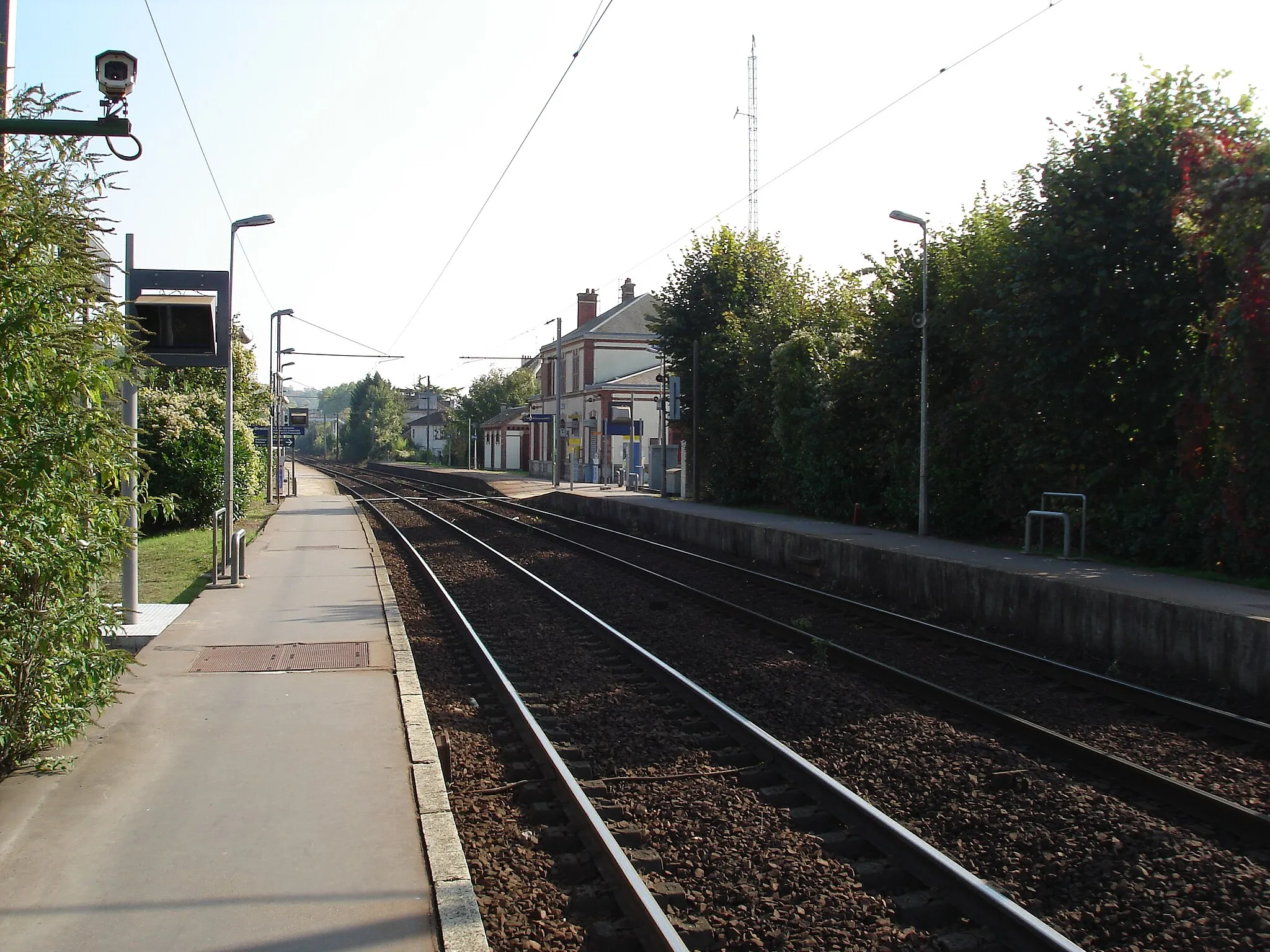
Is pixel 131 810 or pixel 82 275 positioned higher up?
pixel 82 275

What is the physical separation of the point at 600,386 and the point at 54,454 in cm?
5470

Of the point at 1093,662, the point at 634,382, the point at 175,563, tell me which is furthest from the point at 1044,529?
the point at 634,382

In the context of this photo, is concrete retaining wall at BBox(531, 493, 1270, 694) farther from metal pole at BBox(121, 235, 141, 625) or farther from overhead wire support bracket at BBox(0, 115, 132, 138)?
overhead wire support bracket at BBox(0, 115, 132, 138)

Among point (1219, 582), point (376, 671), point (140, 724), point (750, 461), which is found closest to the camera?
point (140, 724)

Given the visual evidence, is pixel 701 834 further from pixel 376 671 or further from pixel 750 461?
pixel 750 461

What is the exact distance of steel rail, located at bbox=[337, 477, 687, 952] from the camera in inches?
165

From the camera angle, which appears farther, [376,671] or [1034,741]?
[376,671]

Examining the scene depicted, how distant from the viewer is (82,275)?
560cm

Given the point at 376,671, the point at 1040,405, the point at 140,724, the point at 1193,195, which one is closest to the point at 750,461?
the point at 1040,405

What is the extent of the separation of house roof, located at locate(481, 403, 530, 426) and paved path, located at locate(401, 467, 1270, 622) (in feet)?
170

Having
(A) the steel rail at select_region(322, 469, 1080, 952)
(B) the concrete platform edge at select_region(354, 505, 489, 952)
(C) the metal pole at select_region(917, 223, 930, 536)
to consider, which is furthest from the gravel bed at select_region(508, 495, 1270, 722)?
(B) the concrete platform edge at select_region(354, 505, 489, 952)

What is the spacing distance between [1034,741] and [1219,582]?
646cm

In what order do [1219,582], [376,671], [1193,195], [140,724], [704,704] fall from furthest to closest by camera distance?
1. [1193,195]
2. [1219,582]
3. [376,671]
4. [704,704]
5. [140,724]

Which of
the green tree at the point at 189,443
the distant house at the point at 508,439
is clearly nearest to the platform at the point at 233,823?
the green tree at the point at 189,443
